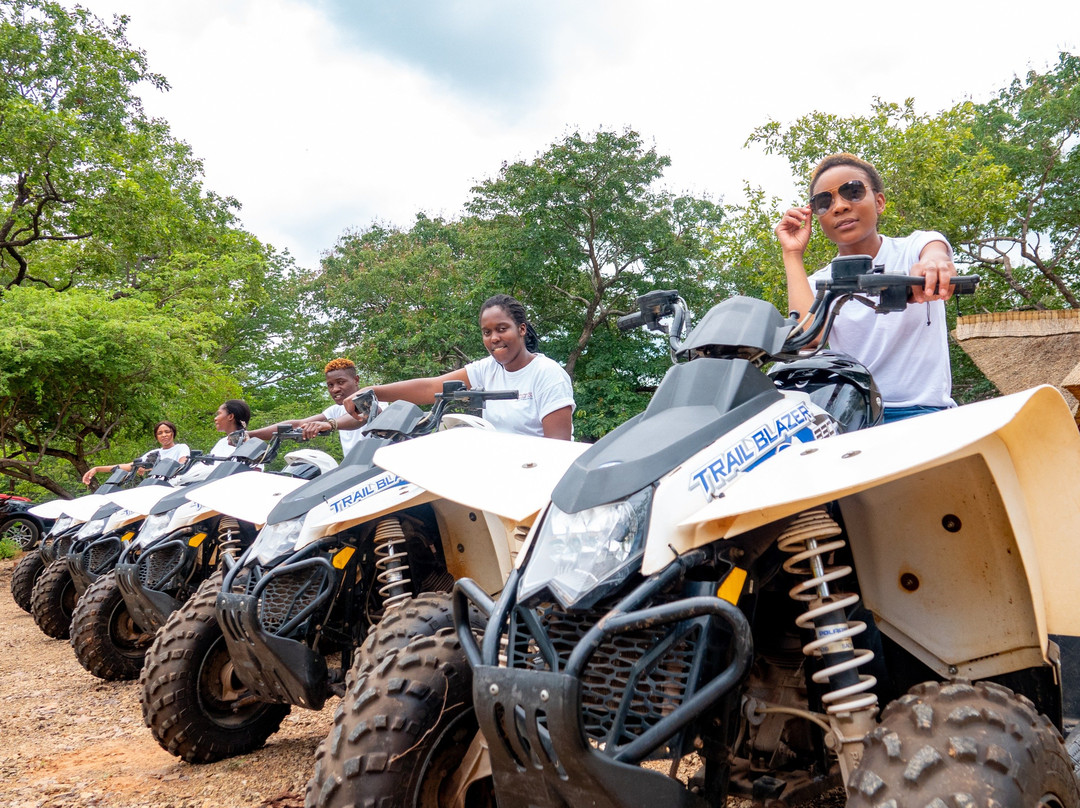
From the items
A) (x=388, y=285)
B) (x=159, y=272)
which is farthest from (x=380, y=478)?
(x=388, y=285)

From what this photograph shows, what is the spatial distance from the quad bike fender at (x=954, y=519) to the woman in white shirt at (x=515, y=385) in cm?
240

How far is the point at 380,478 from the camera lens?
3.13 m

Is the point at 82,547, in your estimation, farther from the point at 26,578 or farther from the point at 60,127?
the point at 60,127

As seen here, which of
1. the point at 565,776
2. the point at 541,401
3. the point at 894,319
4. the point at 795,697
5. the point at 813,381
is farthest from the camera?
the point at 541,401

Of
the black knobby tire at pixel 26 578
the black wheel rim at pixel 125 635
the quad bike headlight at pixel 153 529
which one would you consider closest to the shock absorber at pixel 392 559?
the quad bike headlight at pixel 153 529

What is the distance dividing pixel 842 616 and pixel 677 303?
107cm

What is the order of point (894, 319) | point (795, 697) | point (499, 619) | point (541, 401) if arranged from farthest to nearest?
point (541, 401) → point (894, 319) → point (795, 697) → point (499, 619)

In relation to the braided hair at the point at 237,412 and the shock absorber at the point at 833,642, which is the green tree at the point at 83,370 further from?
the shock absorber at the point at 833,642

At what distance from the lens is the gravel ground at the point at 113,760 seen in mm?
3314

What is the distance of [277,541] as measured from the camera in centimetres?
323

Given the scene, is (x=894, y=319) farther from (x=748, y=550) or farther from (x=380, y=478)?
(x=380, y=478)

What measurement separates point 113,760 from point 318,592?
1.74 m

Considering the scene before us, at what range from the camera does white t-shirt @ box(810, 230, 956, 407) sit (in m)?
2.92

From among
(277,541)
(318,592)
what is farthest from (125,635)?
(318,592)
